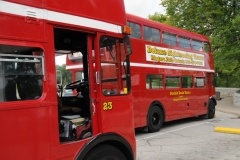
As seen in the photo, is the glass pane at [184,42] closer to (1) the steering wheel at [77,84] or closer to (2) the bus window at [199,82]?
(2) the bus window at [199,82]

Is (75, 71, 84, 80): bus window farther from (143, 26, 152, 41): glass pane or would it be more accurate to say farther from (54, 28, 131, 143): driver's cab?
(143, 26, 152, 41): glass pane

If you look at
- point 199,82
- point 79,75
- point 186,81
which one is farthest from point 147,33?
point 79,75

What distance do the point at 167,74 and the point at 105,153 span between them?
24.3 ft

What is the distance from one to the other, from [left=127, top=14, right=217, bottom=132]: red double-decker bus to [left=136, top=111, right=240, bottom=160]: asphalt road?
91 centimetres

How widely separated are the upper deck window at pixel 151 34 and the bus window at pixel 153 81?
53.9 inches

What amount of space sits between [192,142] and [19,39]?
6.34 m

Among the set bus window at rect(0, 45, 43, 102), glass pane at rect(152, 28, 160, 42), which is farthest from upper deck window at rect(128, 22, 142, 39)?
bus window at rect(0, 45, 43, 102)

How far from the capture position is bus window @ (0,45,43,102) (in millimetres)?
2652

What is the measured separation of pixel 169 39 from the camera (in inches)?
427

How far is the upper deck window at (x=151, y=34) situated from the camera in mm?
9641

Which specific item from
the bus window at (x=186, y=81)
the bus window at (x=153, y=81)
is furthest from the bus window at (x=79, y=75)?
the bus window at (x=186, y=81)

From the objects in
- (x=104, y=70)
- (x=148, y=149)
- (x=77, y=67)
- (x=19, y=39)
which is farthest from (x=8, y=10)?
(x=148, y=149)

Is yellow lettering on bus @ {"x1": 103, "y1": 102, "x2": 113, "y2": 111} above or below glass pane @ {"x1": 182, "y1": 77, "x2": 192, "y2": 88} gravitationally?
below

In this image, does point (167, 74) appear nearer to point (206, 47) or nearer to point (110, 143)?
point (206, 47)
